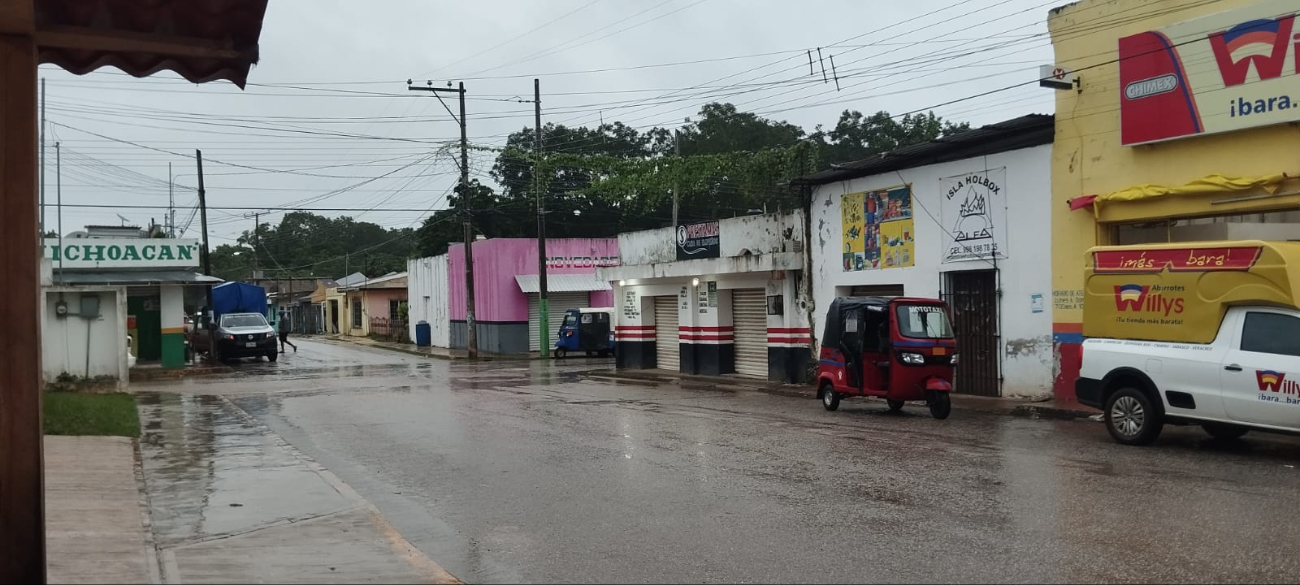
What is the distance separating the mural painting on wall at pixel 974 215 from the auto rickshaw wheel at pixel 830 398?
4341mm

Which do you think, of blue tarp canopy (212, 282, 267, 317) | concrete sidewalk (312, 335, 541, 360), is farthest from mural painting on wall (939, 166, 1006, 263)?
blue tarp canopy (212, 282, 267, 317)

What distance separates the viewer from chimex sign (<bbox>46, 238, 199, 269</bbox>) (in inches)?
1341

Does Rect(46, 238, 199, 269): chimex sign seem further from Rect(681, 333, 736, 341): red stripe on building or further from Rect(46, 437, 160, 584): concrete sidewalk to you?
Rect(46, 437, 160, 584): concrete sidewalk

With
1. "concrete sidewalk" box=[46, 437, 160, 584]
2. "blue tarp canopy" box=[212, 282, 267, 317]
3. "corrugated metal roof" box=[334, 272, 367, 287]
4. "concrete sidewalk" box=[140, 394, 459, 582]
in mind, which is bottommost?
"concrete sidewalk" box=[140, 394, 459, 582]

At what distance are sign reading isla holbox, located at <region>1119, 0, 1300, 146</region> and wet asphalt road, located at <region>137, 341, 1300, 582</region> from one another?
191 inches

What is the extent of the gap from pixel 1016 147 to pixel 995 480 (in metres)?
10.5

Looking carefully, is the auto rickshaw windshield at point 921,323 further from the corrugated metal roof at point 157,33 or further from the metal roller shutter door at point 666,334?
the metal roller shutter door at point 666,334

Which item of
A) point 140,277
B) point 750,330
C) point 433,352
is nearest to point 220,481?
point 750,330

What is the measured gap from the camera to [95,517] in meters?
8.61

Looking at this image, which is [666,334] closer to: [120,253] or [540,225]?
[540,225]

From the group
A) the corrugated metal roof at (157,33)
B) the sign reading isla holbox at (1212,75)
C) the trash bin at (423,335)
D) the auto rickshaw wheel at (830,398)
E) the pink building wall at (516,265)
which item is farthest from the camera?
the trash bin at (423,335)

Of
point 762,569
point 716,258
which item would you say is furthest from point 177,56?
point 716,258

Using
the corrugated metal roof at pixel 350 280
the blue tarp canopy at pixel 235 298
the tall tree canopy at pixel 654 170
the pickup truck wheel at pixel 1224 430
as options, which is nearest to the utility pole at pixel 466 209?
the tall tree canopy at pixel 654 170

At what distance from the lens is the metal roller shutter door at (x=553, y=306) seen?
4309 cm
